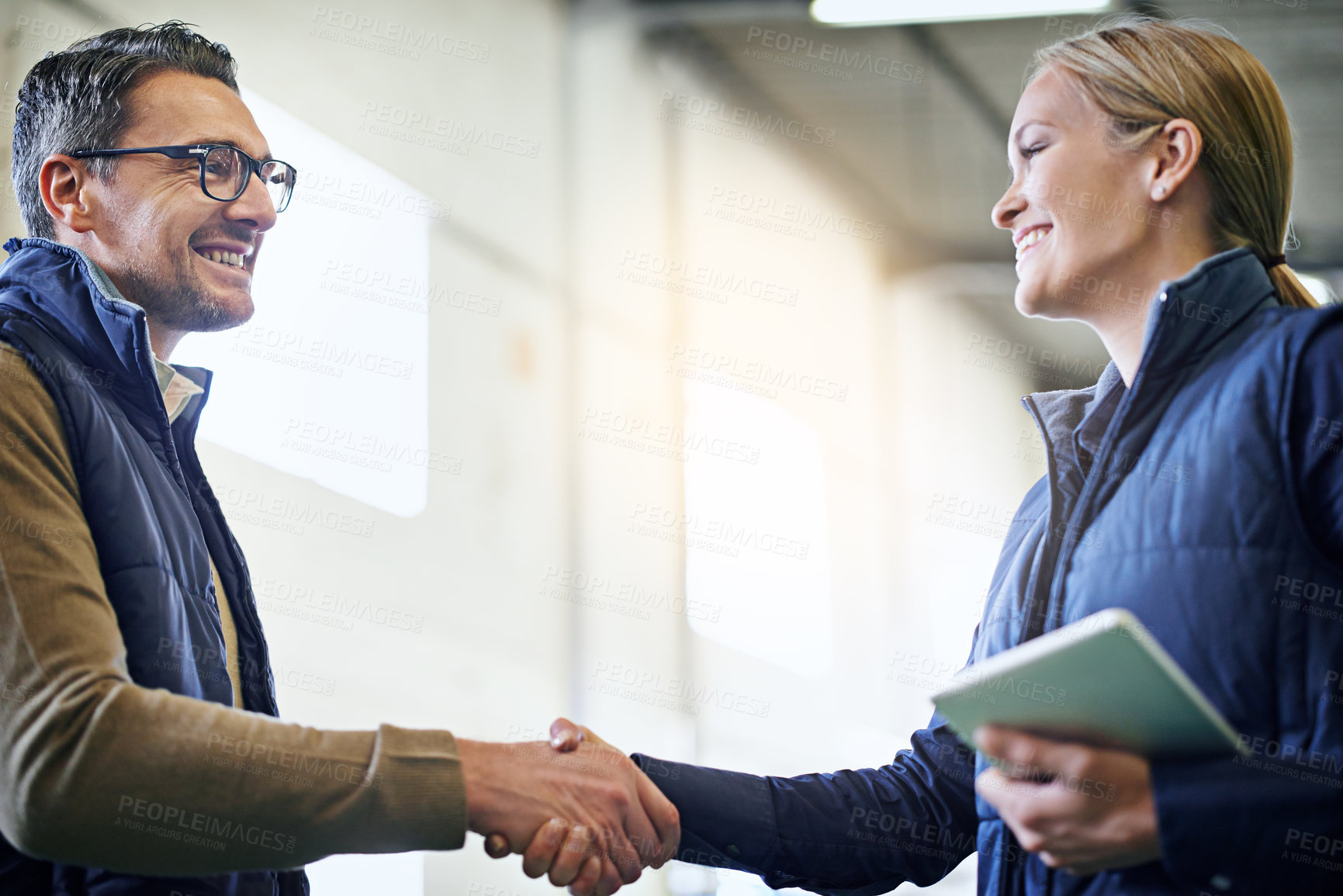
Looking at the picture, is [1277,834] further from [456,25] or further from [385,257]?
[456,25]

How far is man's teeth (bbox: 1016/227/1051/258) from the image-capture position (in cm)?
167

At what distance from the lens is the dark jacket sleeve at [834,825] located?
1.70 m

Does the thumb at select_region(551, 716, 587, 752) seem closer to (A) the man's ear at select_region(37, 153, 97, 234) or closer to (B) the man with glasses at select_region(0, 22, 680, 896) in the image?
(B) the man with glasses at select_region(0, 22, 680, 896)

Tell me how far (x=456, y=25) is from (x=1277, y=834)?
377 centimetres

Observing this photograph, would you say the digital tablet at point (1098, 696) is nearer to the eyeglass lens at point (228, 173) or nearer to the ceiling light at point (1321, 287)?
the eyeglass lens at point (228, 173)

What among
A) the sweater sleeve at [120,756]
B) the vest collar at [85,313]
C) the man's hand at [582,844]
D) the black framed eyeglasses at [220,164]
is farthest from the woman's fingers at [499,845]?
the black framed eyeglasses at [220,164]

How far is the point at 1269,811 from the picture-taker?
1.07m

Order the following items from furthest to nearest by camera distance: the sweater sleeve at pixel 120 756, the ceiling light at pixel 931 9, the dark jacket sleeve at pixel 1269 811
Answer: the ceiling light at pixel 931 9 < the sweater sleeve at pixel 120 756 < the dark jacket sleeve at pixel 1269 811

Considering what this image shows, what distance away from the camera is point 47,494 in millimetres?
1318

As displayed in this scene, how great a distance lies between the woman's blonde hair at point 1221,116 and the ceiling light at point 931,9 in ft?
10.3

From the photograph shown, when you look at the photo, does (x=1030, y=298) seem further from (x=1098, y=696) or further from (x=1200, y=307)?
(x=1098, y=696)

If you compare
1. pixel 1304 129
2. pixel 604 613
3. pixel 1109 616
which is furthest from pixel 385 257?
pixel 1304 129

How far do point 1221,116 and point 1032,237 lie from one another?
0.33 metres

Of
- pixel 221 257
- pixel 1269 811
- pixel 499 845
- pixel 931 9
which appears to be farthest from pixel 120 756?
pixel 931 9
